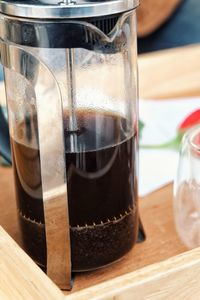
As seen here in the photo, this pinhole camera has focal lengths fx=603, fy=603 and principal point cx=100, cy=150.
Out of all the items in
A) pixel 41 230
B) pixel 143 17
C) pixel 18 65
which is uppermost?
pixel 18 65

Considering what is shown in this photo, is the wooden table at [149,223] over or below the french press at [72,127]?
below

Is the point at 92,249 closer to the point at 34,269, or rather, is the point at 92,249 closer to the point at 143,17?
the point at 34,269

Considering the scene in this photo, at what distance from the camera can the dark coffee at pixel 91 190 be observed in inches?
18.4

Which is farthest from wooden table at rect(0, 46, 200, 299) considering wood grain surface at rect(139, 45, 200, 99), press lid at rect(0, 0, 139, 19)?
press lid at rect(0, 0, 139, 19)

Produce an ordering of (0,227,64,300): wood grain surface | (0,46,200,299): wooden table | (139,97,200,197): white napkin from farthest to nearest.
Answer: (139,97,200,197): white napkin → (0,46,200,299): wooden table → (0,227,64,300): wood grain surface

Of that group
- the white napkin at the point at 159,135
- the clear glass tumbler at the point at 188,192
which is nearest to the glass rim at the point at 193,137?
the clear glass tumbler at the point at 188,192

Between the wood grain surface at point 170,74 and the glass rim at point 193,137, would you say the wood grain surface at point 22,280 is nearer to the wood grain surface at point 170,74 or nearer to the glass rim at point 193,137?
the glass rim at point 193,137

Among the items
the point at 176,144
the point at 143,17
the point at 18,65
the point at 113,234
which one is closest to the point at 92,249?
the point at 113,234

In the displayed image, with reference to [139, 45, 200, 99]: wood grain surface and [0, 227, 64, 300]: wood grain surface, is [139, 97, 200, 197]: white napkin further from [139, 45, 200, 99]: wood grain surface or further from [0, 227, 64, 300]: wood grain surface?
[0, 227, 64, 300]: wood grain surface

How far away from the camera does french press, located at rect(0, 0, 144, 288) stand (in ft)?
1.40

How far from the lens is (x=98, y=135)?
0.47m

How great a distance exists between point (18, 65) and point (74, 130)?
7 cm

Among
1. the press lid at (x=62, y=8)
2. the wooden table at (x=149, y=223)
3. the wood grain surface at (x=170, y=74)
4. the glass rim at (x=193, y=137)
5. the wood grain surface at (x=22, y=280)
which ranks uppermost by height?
the press lid at (x=62, y=8)

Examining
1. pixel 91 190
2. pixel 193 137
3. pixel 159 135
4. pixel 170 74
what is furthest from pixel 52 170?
pixel 170 74
